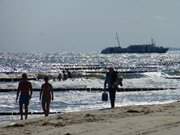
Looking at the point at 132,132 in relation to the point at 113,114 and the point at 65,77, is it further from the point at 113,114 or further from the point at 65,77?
the point at 65,77

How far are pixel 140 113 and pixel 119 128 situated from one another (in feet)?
13.5

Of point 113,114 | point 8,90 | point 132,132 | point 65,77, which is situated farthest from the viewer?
point 65,77

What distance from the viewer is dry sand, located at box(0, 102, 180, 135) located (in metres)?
13.8

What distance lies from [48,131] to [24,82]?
5.09m

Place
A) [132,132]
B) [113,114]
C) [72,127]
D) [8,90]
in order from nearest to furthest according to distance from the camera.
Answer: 1. [132,132]
2. [72,127]
3. [113,114]
4. [8,90]

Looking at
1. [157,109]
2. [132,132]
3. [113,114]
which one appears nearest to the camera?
[132,132]

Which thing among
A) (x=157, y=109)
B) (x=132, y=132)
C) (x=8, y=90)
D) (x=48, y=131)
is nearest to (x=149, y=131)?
(x=132, y=132)

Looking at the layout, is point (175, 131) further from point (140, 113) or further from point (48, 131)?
point (140, 113)

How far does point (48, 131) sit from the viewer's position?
14.2m

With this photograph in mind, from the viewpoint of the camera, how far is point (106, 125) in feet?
49.1

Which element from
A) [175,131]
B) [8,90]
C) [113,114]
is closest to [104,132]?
[175,131]

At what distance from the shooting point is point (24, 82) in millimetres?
19016

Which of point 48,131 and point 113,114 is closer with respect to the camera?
point 48,131

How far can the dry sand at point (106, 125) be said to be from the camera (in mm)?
13820
